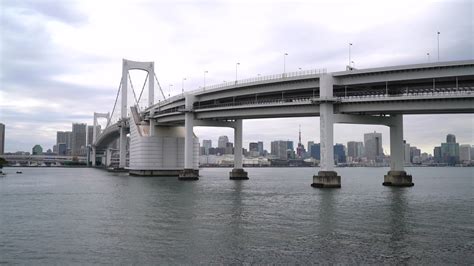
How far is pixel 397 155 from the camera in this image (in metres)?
71.4

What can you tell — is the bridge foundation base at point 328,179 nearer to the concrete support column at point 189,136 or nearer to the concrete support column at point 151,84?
the concrete support column at point 189,136

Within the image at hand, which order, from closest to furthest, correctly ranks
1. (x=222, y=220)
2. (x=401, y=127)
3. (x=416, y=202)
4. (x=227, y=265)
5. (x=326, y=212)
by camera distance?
(x=227, y=265) < (x=222, y=220) < (x=326, y=212) < (x=416, y=202) < (x=401, y=127)

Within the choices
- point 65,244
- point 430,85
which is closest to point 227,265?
point 65,244

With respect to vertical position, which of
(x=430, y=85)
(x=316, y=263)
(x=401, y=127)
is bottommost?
(x=316, y=263)

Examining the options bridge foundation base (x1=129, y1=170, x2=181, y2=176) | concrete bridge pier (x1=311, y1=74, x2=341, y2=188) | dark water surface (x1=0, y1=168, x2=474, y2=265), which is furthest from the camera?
bridge foundation base (x1=129, y1=170, x2=181, y2=176)

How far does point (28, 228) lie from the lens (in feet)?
101

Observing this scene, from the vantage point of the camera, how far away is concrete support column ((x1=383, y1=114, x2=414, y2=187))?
70.9 m

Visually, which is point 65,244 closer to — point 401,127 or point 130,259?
point 130,259

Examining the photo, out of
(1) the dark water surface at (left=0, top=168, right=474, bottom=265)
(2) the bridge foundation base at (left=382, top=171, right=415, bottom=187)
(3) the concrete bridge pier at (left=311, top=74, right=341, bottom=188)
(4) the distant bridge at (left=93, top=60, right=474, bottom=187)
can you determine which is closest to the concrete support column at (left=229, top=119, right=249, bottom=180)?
(4) the distant bridge at (left=93, top=60, right=474, bottom=187)

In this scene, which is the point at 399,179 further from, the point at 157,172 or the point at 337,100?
the point at 157,172

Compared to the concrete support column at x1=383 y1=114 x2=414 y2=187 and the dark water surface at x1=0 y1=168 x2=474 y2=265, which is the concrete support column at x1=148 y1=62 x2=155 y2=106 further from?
the dark water surface at x1=0 y1=168 x2=474 y2=265

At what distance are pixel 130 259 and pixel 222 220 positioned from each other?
1285 centimetres

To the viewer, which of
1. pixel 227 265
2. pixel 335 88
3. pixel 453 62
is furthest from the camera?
pixel 335 88

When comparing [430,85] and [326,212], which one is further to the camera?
[430,85]
